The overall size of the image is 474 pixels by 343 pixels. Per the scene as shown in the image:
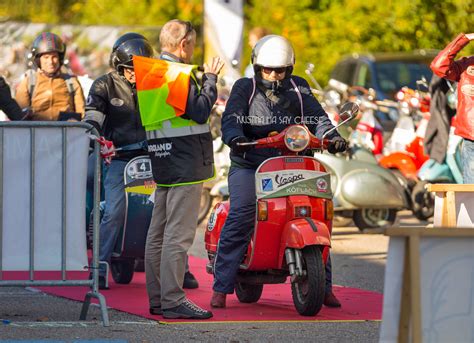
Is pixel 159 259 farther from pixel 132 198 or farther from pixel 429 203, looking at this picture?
pixel 429 203

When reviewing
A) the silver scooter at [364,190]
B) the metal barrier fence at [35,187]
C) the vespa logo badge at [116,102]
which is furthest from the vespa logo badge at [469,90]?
the silver scooter at [364,190]

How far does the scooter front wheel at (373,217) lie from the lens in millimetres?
15234

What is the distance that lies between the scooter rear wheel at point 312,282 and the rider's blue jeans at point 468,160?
220 centimetres

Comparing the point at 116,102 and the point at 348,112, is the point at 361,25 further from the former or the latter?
the point at 348,112

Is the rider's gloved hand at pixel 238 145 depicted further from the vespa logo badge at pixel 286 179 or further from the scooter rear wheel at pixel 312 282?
the scooter rear wheel at pixel 312 282

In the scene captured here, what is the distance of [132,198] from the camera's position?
34.4 feet

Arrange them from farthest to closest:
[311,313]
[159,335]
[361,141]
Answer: [361,141] → [311,313] → [159,335]

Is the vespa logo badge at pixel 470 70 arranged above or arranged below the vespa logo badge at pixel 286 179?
above

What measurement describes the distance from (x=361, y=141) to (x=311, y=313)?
322 inches

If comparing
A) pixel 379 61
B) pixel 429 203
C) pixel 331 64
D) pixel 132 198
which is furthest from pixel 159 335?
pixel 331 64

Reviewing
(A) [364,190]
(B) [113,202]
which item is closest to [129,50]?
(B) [113,202]

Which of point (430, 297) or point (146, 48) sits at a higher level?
point (146, 48)

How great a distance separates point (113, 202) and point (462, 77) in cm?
268

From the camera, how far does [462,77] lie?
1061 centimetres
